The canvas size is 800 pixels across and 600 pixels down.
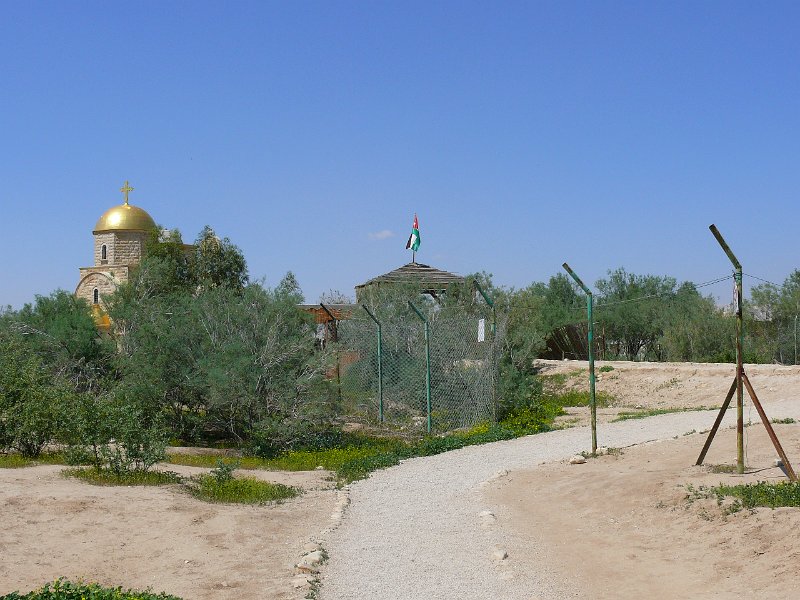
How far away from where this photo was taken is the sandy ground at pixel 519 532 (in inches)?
279

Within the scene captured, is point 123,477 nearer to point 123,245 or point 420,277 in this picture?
point 420,277

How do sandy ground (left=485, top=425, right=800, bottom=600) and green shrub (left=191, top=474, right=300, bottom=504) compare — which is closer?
sandy ground (left=485, top=425, right=800, bottom=600)

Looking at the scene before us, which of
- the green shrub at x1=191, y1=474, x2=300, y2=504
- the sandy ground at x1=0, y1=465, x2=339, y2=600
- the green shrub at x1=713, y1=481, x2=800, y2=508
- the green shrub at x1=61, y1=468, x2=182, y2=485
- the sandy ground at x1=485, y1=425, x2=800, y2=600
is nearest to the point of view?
the sandy ground at x1=485, y1=425, x2=800, y2=600

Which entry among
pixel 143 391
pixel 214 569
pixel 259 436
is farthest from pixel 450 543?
pixel 143 391

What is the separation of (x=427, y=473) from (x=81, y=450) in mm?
5040

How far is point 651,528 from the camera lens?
8625 millimetres

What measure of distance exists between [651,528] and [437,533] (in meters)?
2.18

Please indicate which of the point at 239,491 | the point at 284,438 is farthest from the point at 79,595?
the point at 284,438

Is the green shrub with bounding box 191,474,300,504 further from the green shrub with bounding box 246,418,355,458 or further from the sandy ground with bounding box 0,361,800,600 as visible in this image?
the green shrub with bounding box 246,418,355,458

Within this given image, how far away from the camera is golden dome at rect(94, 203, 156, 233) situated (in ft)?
174

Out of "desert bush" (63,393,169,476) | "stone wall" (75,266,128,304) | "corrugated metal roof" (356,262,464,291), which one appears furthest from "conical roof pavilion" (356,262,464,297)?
"stone wall" (75,266,128,304)

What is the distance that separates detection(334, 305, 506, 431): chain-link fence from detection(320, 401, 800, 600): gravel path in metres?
2.27

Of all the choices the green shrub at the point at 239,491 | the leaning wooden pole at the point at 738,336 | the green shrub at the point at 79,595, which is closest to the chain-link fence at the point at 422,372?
the green shrub at the point at 239,491

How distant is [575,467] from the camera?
11969 millimetres
